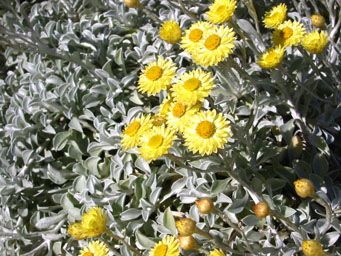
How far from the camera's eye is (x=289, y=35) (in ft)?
8.43

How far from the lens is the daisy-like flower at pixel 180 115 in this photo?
2.25 meters

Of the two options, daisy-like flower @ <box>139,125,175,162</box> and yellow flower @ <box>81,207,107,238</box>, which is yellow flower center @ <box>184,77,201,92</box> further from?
yellow flower @ <box>81,207,107,238</box>

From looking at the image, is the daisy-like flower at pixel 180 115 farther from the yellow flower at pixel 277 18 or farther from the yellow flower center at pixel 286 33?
the yellow flower at pixel 277 18

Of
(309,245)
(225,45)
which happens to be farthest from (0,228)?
(309,245)

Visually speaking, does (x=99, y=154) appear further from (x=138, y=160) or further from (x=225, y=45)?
(x=225, y=45)

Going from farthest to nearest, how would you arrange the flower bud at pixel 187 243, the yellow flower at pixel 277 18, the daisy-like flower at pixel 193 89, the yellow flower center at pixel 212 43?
the yellow flower at pixel 277 18 → the yellow flower center at pixel 212 43 → the daisy-like flower at pixel 193 89 → the flower bud at pixel 187 243

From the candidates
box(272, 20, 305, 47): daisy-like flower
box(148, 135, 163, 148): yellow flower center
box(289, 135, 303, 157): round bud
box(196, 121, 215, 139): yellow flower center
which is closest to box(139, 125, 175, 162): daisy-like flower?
box(148, 135, 163, 148): yellow flower center

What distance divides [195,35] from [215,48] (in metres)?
0.17

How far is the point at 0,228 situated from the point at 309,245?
179 centimetres

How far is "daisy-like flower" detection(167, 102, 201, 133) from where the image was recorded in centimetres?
225

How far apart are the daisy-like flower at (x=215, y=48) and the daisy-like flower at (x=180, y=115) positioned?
8.2 inches

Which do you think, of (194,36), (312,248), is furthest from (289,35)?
(312,248)

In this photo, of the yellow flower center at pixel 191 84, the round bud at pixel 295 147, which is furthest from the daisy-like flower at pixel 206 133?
the round bud at pixel 295 147

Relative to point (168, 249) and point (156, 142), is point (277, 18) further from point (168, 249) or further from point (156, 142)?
point (168, 249)
